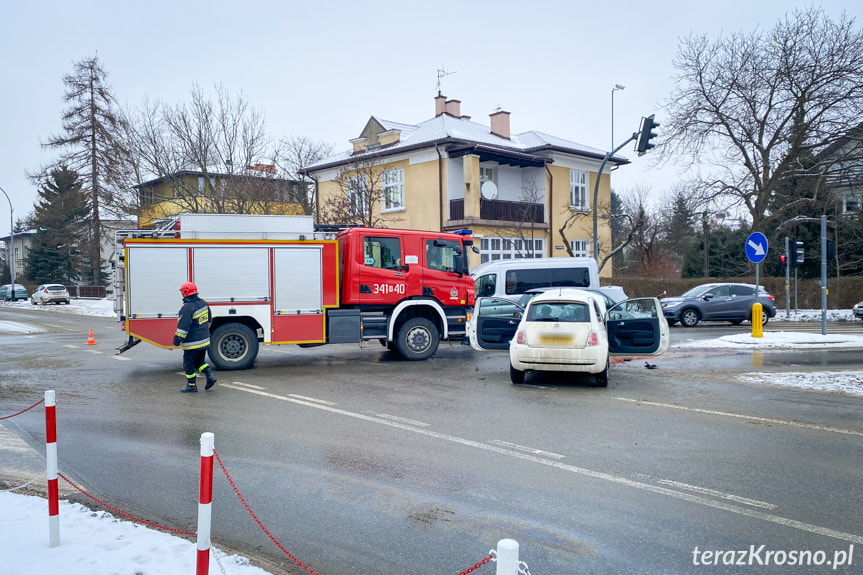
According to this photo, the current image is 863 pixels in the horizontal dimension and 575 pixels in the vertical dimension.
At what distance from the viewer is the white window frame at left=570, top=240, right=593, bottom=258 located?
3669cm

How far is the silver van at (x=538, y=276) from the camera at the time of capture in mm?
20344

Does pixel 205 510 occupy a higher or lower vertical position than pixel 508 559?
lower

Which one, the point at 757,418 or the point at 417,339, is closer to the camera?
the point at 757,418

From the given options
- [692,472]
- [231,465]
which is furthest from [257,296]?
[692,472]

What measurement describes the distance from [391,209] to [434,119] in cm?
596

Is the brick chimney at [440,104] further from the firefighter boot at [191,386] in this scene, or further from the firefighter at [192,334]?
the firefighter boot at [191,386]

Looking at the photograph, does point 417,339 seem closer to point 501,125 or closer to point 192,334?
point 192,334

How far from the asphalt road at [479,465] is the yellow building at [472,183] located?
19.8m

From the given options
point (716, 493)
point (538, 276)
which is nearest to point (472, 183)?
point (538, 276)

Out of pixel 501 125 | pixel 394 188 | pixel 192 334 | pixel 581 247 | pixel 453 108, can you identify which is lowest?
pixel 192 334

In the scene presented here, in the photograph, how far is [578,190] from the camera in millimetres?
36875

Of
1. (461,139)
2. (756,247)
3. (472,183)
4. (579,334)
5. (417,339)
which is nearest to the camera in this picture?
(579,334)

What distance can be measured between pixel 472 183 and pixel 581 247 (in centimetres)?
947

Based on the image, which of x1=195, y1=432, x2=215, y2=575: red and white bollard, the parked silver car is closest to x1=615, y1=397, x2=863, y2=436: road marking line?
x1=195, y1=432, x2=215, y2=575: red and white bollard
